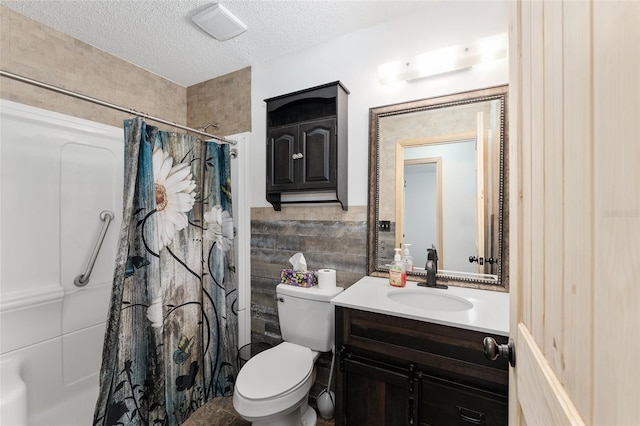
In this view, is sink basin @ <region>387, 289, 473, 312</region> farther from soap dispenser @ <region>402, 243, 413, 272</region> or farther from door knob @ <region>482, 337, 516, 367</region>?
door knob @ <region>482, 337, 516, 367</region>

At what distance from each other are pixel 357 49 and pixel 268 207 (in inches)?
49.0

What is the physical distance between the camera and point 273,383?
1.41 m

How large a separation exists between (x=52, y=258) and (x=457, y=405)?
223cm

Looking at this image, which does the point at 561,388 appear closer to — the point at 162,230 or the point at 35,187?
the point at 162,230

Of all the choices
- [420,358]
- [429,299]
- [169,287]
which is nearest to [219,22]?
[169,287]

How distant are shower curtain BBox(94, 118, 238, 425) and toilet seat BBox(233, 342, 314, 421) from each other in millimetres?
491

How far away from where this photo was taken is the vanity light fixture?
1.45m

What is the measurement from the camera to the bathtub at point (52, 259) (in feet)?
4.89

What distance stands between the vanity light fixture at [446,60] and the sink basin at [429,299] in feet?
3.95

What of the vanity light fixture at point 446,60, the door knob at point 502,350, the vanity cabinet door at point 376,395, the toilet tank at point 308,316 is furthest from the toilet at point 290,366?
the vanity light fixture at point 446,60

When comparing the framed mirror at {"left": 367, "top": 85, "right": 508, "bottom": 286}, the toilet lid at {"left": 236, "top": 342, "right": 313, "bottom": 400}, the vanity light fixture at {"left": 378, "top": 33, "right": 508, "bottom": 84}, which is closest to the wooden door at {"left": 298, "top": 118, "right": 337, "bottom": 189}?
the framed mirror at {"left": 367, "top": 85, "right": 508, "bottom": 286}

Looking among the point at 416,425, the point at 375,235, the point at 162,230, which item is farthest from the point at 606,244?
the point at 162,230

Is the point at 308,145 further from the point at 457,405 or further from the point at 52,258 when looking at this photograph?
the point at 52,258

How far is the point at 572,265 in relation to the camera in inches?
16.1
